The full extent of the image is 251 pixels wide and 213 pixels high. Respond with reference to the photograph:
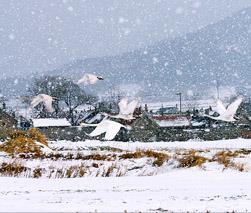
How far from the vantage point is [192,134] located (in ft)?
219

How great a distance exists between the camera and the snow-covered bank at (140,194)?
389 inches

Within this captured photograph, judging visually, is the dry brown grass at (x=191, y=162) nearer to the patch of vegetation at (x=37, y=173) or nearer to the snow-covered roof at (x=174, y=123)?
the patch of vegetation at (x=37, y=173)

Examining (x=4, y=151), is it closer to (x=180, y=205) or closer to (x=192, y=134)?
(x=180, y=205)

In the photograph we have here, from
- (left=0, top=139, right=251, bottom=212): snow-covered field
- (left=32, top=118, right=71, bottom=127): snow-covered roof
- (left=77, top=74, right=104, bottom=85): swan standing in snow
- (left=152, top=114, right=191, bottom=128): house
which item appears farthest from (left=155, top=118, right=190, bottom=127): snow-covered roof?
(left=77, top=74, right=104, bottom=85): swan standing in snow

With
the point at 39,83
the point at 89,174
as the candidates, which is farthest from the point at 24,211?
the point at 39,83

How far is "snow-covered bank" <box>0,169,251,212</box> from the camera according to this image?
9.88 meters

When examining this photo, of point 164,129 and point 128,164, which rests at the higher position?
point 128,164

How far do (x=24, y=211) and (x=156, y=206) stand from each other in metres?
2.52

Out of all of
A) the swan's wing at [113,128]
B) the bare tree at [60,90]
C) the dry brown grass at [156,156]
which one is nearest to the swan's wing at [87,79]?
the swan's wing at [113,128]

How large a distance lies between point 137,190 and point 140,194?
1.29 metres

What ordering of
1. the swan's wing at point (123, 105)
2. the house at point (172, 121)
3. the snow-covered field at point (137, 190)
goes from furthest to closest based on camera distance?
1. the house at point (172, 121)
2. the swan's wing at point (123, 105)
3. the snow-covered field at point (137, 190)

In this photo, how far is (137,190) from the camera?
14.0 metres

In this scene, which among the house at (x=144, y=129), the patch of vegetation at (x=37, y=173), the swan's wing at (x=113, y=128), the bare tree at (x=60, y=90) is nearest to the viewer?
→ the swan's wing at (x=113, y=128)

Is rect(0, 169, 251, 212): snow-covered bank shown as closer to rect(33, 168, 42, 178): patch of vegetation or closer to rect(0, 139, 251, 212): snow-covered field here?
rect(0, 139, 251, 212): snow-covered field
